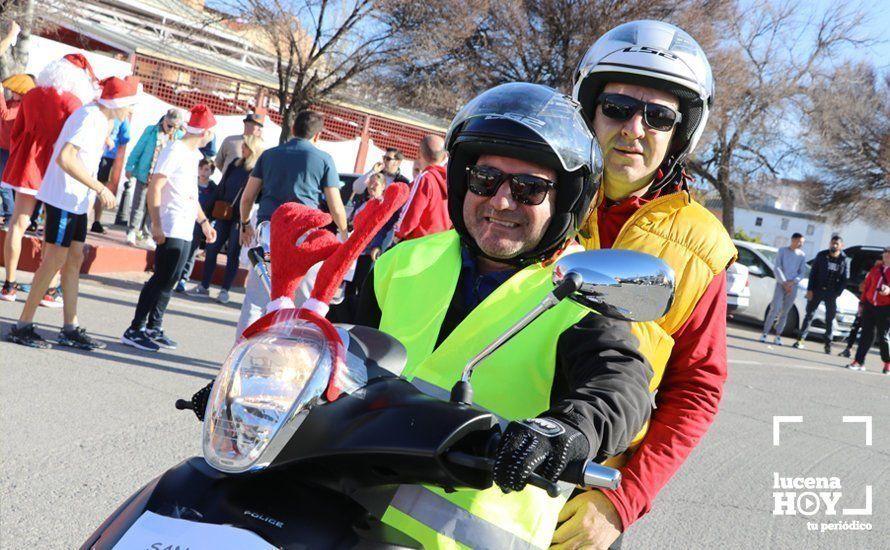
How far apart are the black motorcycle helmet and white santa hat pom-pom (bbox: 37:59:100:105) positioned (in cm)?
613

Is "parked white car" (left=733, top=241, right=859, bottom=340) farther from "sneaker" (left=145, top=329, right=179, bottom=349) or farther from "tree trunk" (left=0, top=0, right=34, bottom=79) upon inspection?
"sneaker" (left=145, top=329, right=179, bottom=349)

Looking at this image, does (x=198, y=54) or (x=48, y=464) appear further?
(x=198, y=54)

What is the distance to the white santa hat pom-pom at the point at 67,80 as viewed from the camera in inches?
298

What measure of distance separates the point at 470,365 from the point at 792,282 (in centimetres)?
1591

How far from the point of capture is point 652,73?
2725 mm

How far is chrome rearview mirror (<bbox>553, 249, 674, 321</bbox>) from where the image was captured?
66.3 inches

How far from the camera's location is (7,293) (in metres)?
8.02

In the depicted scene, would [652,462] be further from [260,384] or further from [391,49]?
[391,49]

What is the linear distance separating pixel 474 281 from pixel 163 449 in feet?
10.8

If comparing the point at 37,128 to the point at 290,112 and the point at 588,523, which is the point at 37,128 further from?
the point at 290,112

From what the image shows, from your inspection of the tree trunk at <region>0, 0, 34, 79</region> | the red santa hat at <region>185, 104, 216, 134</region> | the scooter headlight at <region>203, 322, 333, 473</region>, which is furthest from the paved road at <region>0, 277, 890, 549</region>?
the tree trunk at <region>0, 0, 34, 79</region>

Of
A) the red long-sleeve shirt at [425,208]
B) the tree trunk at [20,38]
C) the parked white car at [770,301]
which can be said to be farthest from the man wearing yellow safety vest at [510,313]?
the parked white car at [770,301]

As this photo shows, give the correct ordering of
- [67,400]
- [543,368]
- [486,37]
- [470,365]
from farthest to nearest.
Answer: [486,37]
[67,400]
[543,368]
[470,365]

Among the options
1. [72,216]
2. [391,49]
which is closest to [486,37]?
[391,49]
